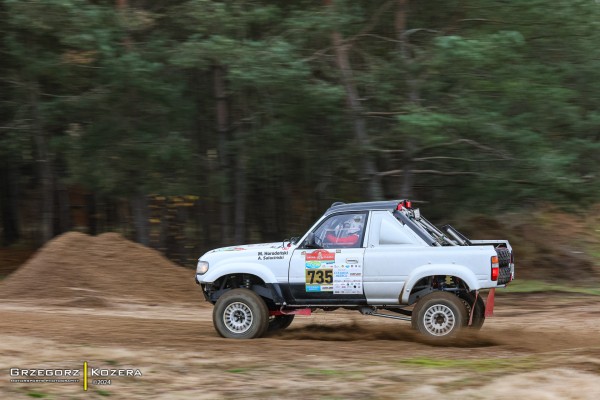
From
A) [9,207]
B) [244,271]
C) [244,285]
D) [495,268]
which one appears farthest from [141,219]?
[495,268]

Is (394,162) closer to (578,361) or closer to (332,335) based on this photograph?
(332,335)

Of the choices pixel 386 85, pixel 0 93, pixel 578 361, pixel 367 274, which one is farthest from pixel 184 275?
pixel 578 361

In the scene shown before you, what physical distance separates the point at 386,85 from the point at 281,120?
108 inches

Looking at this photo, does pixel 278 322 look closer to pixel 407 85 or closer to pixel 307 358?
pixel 307 358

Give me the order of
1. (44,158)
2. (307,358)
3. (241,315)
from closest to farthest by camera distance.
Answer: (307,358) < (241,315) < (44,158)

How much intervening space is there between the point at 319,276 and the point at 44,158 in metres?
15.2

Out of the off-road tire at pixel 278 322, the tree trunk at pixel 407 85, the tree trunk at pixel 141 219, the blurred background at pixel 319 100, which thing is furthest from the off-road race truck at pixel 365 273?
the tree trunk at pixel 141 219

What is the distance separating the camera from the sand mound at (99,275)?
18.4 meters

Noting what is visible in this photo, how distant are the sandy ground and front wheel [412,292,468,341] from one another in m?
0.21

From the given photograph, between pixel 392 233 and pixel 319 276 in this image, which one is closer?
pixel 392 233

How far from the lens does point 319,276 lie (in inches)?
456

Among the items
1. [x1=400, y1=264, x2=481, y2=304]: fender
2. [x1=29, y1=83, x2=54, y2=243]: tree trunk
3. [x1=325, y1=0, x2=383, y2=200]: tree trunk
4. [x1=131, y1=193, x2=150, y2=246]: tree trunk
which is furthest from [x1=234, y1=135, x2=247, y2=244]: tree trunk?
[x1=400, y1=264, x2=481, y2=304]: fender

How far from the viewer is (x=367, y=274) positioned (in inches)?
448

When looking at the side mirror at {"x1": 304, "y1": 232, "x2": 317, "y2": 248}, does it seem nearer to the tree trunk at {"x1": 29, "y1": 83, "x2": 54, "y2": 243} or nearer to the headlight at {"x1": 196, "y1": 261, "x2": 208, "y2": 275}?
the headlight at {"x1": 196, "y1": 261, "x2": 208, "y2": 275}
